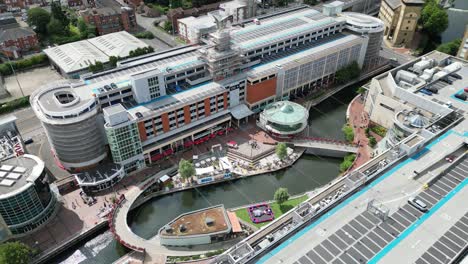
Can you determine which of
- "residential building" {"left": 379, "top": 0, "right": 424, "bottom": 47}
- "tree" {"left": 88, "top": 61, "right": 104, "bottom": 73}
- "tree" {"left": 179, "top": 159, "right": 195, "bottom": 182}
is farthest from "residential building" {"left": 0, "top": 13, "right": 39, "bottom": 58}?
"residential building" {"left": 379, "top": 0, "right": 424, "bottom": 47}

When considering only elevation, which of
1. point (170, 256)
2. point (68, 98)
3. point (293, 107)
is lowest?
point (170, 256)

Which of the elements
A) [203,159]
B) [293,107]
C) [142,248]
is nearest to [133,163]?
[203,159]

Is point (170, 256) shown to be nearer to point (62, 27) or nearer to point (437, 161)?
point (437, 161)

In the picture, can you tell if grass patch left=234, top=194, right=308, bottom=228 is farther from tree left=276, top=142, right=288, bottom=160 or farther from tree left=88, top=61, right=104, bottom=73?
tree left=88, top=61, right=104, bottom=73

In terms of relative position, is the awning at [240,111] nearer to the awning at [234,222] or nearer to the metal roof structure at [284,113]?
the metal roof structure at [284,113]

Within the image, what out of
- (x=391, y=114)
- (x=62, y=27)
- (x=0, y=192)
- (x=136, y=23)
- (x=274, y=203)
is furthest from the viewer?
(x=136, y=23)

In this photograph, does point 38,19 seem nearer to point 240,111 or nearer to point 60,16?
point 60,16
